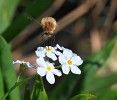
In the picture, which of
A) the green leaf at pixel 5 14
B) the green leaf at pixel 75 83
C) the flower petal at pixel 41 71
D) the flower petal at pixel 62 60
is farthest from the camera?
the green leaf at pixel 5 14

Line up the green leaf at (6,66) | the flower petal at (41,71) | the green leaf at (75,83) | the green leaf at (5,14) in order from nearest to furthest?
1. the flower petal at (41,71)
2. the green leaf at (6,66)
3. the green leaf at (75,83)
4. the green leaf at (5,14)

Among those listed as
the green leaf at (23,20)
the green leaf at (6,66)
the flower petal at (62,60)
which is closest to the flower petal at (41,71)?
the flower petal at (62,60)

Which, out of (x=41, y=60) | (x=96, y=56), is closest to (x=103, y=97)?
(x=96, y=56)

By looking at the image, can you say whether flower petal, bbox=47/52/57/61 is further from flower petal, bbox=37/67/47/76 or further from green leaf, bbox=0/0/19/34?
green leaf, bbox=0/0/19/34

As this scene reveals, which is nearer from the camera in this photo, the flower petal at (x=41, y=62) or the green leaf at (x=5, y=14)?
the flower petal at (x=41, y=62)

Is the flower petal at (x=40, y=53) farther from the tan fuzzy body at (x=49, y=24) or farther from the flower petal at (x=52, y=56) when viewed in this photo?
the tan fuzzy body at (x=49, y=24)

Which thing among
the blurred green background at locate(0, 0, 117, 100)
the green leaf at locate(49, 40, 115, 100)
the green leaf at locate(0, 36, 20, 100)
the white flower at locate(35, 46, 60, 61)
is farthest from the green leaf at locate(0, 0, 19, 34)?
the white flower at locate(35, 46, 60, 61)

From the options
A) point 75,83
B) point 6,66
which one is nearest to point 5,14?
point 75,83
